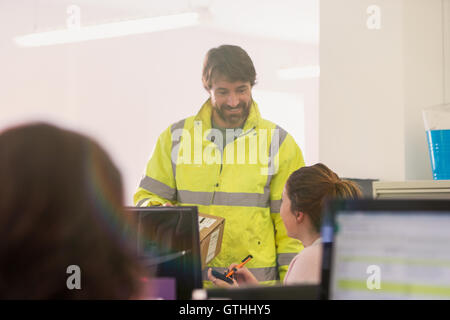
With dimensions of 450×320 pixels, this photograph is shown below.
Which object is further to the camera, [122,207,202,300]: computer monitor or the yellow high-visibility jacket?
the yellow high-visibility jacket

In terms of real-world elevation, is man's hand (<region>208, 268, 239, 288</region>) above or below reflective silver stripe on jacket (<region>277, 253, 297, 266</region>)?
above

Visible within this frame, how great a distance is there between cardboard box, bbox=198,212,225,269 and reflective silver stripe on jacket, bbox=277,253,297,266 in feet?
1.70

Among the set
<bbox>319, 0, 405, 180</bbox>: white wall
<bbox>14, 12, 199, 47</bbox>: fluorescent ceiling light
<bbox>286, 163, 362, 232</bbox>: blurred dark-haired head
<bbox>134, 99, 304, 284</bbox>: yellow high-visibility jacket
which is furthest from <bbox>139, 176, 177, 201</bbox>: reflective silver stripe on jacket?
<bbox>14, 12, 199, 47</bbox>: fluorescent ceiling light

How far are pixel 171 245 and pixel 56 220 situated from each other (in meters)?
0.66

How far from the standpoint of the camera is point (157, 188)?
232cm

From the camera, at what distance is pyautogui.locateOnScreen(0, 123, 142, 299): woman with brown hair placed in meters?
0.65

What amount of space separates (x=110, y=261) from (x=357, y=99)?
2525mm

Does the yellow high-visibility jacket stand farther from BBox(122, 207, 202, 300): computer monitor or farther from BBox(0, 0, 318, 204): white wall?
BBox(0, 0, 318, 204): white wall

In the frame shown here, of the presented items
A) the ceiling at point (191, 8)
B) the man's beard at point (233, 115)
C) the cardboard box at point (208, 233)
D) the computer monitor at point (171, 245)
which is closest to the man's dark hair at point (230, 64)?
the man's beard at point (233, 115)

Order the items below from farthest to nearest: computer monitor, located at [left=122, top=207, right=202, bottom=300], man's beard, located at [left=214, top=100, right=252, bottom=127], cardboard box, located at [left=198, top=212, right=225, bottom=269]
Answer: man's beard, located at [left=214, top=100, right=252, bottom=127] < cardboard box, located at [left=198, top=212, right=225, bottom=269] < computer monitor, located at [left=122, top=207, right=202, bottom=300]

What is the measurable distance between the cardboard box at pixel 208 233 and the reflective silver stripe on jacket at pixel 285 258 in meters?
0.52

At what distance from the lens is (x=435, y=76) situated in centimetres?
282

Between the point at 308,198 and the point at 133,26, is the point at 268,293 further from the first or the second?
the point at 133,26
